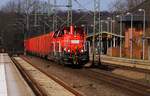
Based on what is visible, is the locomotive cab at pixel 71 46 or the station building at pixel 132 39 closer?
the locomotive cab at pixel 71 46

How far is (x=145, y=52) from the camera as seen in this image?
71.6 m

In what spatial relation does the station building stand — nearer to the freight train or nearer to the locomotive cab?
the freight train

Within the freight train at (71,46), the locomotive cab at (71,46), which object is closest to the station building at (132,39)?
the freight train at (71,46)

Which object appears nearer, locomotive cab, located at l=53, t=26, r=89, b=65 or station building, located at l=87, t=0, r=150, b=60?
locomotive cab, located at l=53, t=26, r=89, b=65

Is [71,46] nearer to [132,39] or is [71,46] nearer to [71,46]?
[71,46]

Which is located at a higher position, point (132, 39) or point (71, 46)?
point (71, 46)

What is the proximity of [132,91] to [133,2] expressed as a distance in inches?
4319

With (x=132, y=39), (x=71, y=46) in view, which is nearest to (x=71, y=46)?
(x=71, y=46)

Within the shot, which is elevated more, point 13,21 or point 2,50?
point 13,21

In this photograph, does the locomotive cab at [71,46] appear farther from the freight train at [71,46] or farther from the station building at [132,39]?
the station building at [132,39]

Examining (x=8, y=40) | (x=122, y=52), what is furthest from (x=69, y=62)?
(x=8, y=40)

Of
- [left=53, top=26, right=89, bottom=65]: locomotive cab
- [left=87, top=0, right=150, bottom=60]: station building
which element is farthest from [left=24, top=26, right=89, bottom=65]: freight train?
[left=87, top=0, right=150, bottom=60]: station building

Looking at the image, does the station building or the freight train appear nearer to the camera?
the freight train

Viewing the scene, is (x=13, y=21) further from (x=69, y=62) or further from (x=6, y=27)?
(x=69, y=62)
